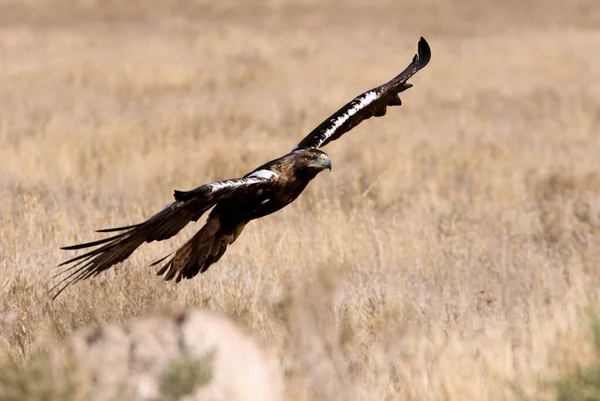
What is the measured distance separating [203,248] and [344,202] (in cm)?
421

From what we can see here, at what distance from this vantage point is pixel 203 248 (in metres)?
6.70

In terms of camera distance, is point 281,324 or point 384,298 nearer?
point 281,324

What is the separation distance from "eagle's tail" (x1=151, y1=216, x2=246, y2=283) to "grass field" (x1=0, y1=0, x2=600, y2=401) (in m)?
0.30

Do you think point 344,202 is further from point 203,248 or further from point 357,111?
point 203,248

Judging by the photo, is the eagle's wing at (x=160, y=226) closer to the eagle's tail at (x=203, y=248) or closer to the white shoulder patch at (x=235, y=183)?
the white shoulder patch at (x=235, y=183)

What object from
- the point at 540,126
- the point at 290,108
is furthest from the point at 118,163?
the point at 540,126

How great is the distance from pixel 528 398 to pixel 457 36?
1211 inches

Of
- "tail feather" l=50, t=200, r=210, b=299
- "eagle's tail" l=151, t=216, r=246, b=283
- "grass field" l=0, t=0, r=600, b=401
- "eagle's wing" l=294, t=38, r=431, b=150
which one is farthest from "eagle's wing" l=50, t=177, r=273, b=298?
"eagle's wing" l=294, t=38, r=431, b=150

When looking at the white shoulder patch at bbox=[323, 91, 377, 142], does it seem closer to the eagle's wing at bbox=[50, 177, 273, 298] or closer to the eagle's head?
the eagle's head

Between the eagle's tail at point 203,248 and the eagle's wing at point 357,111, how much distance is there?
0.92 metres

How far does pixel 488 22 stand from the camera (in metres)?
40.6

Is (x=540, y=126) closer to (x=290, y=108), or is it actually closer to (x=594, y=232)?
(x=290, y=108)

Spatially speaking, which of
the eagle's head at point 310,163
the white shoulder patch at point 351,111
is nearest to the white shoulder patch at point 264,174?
the eagle's head at point 310,163

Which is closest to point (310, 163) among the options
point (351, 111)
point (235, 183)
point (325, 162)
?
point (325, 162)
